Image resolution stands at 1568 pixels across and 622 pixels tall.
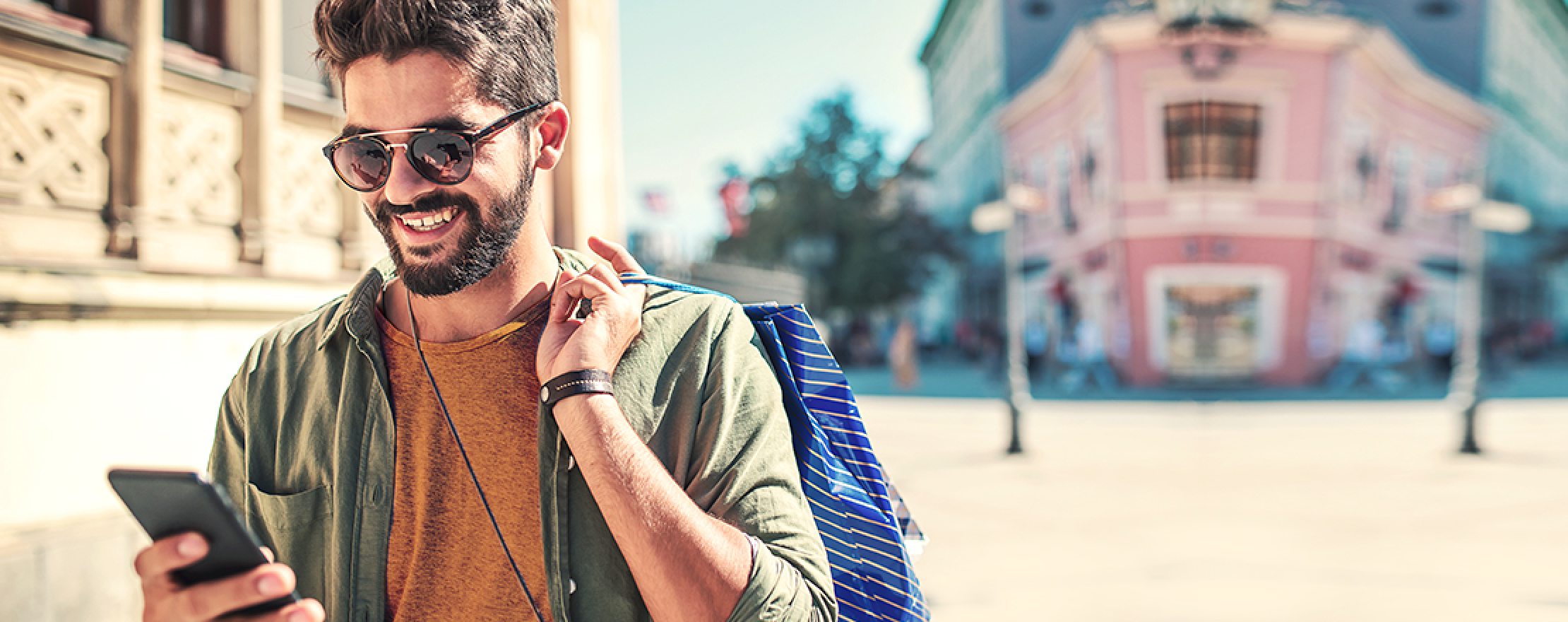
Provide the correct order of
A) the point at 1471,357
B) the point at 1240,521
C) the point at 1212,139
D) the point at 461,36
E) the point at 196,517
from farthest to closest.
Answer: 1. the point at 1212,139
2. the point at 1471,357
3. the point at 1240,521
4. the point at 461,36
5. the point at 196,517

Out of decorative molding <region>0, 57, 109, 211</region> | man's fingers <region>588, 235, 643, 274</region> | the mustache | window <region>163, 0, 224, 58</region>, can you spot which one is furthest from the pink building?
the mustache

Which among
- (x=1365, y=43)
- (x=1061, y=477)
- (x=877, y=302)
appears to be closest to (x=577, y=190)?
(x=1061, y=477)

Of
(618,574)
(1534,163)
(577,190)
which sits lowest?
(618,574)

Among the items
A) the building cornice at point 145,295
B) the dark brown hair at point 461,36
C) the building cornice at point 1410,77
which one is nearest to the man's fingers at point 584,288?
the dark brown hair at point 461,36

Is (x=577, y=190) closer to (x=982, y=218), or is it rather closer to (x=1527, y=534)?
(x=982, y=218)

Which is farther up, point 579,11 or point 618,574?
point 579,11

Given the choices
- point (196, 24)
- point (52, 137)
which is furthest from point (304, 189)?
point (52, 137)

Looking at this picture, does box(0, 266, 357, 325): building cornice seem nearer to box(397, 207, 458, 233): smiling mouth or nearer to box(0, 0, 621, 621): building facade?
box(0, 0, 621, 621): building facade

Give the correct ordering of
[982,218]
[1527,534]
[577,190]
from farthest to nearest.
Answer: [982,218]
[577,190]
[1527,534]

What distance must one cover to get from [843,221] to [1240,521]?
25.1 metres

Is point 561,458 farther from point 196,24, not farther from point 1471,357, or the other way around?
point 1471,357

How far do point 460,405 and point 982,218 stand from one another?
9771 mm

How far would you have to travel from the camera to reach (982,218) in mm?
10820

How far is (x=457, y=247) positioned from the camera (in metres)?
1.52
